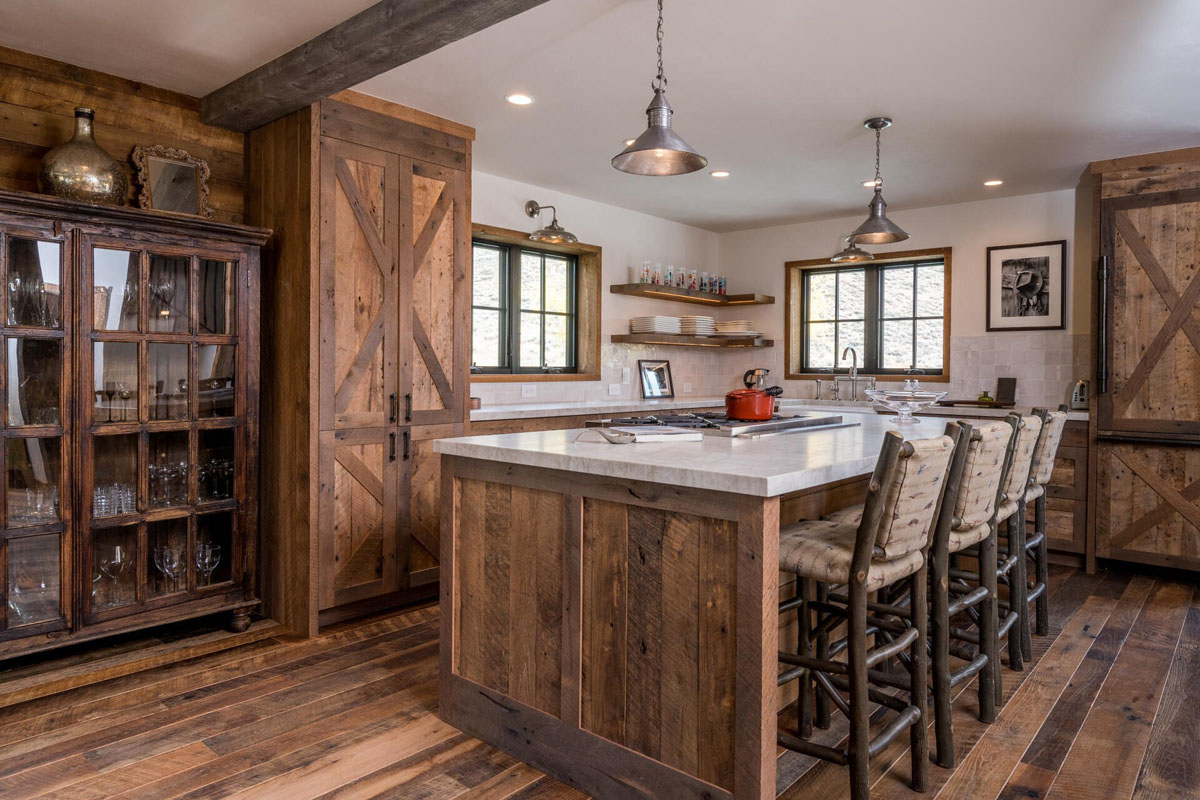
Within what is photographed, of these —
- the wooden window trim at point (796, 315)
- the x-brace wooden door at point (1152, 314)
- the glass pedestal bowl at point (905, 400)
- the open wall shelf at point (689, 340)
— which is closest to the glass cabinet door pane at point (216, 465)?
the glass pedestal bowl at point (905, 400)

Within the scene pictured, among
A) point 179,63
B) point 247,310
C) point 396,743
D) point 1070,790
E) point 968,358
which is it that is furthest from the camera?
point 968,358

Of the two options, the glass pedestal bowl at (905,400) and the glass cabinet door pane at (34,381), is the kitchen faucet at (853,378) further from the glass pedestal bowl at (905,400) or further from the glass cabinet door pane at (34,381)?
the glass cabinet door pane at (34,381)

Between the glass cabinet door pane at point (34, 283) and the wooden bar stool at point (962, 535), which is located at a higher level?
the glass cabinet door pane at point (34, 283)

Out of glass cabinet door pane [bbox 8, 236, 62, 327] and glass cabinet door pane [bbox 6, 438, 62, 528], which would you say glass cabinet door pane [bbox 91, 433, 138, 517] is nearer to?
glass cabinet door pane [bbox 6, 438, 62, 528]

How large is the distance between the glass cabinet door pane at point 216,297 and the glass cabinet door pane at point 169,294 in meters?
0.06

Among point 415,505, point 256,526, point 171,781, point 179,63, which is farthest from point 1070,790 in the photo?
point 179,63

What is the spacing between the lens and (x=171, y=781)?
2.20m

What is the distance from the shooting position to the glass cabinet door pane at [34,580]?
2867 millimetres

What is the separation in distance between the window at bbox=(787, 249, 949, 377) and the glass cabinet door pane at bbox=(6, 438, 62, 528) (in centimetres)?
544

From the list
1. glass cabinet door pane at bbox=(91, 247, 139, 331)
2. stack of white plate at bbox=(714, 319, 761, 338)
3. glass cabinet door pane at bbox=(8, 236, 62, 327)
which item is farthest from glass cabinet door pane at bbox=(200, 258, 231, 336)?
stack of white plate at bbox=(714, 319, 761, 338)

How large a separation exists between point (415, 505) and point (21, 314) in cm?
180

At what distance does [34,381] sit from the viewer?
9.60 feet

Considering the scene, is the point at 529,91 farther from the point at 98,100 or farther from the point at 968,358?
the point at 968,358

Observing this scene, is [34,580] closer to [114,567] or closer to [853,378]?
[114,567]
